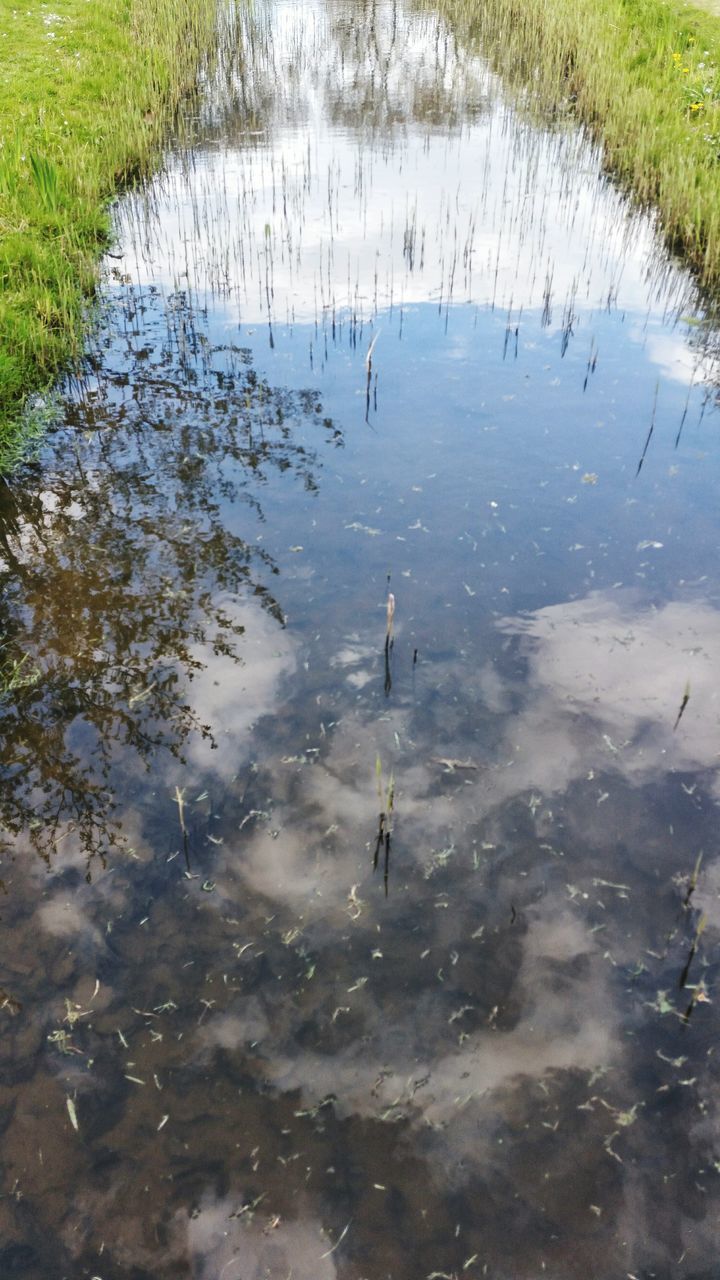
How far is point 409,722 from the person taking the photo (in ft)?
14.8

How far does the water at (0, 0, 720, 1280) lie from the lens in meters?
2.86

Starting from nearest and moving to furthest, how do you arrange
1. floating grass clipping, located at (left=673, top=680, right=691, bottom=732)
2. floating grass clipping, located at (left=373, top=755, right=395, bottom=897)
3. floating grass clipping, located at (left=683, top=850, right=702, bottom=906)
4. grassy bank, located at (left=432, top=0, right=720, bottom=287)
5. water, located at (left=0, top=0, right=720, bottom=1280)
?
water, located at (left=0, top=0, right=720, bottom=1280)
floating grass clipping, located at (left=683, top=850, right=702, bottom=906)
floating grass clipping, located at (left=373, top=755, right=395, bottom=897)
floating grass clipping, located at (left=673, top=680, right=691, bottom=732)
grassy bank, located at (left=432, top=0, right=720, bottom=287)

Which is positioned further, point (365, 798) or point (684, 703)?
point (684, 703)

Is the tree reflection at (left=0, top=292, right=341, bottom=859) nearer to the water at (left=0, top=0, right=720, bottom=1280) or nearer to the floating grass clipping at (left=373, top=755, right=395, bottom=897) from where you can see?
the water at (left=0, top=0, right=720, bottom=1280)

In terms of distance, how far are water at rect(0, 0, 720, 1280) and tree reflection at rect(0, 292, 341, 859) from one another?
1.1 inches

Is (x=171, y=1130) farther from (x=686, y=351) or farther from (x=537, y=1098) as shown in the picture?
(x=686, y=351)

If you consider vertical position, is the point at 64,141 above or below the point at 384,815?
above

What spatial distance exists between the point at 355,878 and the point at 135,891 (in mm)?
969

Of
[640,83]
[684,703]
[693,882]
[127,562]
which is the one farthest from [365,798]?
[640,83]

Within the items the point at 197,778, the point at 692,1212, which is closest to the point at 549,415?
the point at 197,778

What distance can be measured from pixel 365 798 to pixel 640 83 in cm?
1447

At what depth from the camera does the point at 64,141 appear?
11.3 m

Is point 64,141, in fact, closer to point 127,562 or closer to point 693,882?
point 127,562

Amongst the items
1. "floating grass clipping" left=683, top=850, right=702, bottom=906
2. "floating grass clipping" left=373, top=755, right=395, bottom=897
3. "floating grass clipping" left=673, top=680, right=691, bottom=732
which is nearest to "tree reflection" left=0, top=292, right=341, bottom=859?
"floating grass clipping" left=373, top=755, right=395, bottom=897
